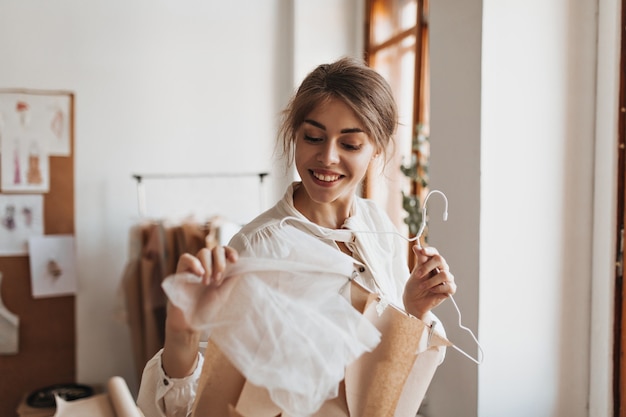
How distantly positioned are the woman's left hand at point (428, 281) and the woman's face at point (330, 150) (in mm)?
202

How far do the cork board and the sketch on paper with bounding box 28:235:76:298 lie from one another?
0.12 ft

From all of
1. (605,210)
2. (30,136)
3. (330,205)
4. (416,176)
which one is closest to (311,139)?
(330,205)

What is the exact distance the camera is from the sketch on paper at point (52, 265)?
3211 millimetres

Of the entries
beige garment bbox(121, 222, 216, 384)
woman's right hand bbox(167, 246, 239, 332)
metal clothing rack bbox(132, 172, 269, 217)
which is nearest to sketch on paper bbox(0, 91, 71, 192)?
metal clothing rack bbox(132, 172, 269, 217)

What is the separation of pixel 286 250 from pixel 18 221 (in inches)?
104

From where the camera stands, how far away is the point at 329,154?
3.71 ft

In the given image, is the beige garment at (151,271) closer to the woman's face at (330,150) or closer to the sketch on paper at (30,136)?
the sketch on paper at (30,136)

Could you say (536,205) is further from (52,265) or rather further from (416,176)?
(52,265)

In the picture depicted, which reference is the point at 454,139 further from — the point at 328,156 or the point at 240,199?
the point at 240,199

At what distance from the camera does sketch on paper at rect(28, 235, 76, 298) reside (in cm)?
321

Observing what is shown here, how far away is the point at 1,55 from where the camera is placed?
3137 mm

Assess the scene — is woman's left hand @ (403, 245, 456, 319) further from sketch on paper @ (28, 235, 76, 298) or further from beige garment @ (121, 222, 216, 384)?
sketch on paper @ (28, 235, 76, 298)

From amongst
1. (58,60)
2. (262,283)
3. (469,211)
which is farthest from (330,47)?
(262,283)

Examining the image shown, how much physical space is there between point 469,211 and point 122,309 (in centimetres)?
202
